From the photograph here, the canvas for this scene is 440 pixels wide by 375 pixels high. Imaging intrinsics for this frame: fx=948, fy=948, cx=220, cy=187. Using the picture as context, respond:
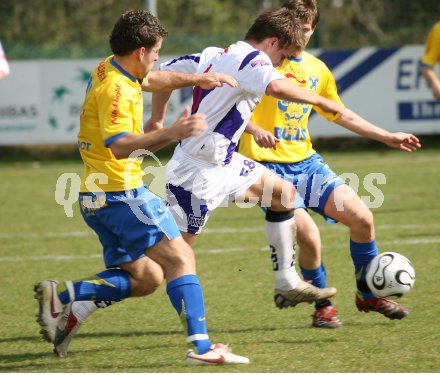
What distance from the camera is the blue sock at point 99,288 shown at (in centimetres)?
505

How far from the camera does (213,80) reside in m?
5.03

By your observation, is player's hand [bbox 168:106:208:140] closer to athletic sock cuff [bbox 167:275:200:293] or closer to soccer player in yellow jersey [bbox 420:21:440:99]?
athletic sock cuff [bbox 167:275:200:293]

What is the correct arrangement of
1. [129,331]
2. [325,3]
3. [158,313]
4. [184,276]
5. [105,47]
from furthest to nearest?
1. [325,3]
2. [105,47]
3. [158,313]
4. [129,331]
5. [184,276]

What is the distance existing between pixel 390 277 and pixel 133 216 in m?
1.72

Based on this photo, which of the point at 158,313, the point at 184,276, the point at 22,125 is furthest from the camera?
the point at 22,125

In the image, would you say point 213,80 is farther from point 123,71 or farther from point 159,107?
point 159,107

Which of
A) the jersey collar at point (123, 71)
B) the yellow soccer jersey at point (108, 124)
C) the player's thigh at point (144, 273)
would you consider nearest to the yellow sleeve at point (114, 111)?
the yellow soccer jersey at point (108, 124)

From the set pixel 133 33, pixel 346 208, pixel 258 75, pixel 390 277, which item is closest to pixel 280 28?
pixel 258 75

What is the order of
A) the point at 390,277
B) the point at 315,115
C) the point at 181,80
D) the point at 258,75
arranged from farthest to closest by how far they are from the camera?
the point at 315,115
the point at 390,277
the point at 181,80
the point at 258,75

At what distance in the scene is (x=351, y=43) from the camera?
17406 millimetres

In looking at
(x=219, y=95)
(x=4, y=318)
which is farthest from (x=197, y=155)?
(x=4, y=318)

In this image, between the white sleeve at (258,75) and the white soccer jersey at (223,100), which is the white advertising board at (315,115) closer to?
the white soccer jersey at (223,100)

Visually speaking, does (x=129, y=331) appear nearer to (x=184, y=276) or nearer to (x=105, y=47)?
(x=184, y=276)

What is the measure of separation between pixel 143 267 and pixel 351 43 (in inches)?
515
